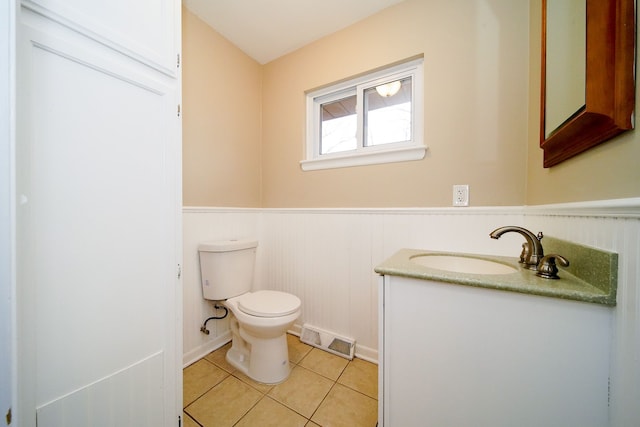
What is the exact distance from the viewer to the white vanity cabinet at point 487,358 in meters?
0.61

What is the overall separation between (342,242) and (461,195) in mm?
804

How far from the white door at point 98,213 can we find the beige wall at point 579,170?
4.49 feet

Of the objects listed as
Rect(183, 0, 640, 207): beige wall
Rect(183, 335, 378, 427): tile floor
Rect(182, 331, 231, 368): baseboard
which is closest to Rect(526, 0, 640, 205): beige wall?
Rect(183, 0, 640, 207): beige wall

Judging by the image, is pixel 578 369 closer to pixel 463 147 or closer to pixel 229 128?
pixel 463 147

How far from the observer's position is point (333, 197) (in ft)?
5.55

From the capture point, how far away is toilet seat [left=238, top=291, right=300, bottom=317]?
1268 millimetres

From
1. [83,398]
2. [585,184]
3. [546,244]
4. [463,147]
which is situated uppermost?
[463,147]

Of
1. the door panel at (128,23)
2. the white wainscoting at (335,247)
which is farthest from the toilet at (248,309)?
the door panel at (128,23)

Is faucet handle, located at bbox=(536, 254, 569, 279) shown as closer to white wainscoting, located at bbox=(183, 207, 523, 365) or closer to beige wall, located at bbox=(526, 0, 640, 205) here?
beige wall, located at bbox=(526, 0, 640, 205)

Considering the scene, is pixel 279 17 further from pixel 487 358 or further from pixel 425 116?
pixel 487 358

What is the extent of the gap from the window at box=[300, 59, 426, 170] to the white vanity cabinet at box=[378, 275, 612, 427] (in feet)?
3.07

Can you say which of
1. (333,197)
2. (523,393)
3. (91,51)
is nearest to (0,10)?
(91,51)

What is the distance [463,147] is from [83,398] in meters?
1.92

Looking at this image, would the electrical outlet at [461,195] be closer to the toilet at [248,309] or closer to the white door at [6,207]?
the toilet at [248,309]
